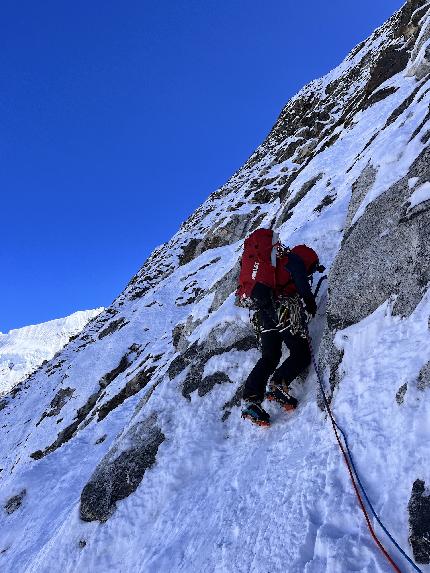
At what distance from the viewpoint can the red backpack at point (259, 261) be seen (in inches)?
285

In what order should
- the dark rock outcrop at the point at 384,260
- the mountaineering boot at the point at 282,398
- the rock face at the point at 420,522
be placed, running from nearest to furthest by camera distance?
1. the rock face at the point at 420,522
2. the dark rock outcrop at the point at 384,260
3. the mountaineering boot at the point at 282,398

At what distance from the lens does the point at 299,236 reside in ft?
34.2

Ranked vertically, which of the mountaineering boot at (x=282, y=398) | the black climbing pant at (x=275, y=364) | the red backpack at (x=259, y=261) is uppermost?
the red backpack at (x=259, y=261)

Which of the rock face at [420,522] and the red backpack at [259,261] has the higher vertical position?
the red backpack at [259,261]

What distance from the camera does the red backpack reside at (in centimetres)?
723

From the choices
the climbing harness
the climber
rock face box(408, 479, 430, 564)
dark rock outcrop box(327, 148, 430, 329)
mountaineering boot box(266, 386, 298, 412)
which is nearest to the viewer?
rock face box(408, 479, 430, 564)

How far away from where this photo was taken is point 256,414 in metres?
6.49

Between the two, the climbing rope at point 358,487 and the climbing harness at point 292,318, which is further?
the climbing harness at point 292,318

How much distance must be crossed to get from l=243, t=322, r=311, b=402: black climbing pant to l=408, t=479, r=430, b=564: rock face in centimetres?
309

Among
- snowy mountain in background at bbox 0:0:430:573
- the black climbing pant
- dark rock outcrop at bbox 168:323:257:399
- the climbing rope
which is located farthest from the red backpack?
the climbing rope

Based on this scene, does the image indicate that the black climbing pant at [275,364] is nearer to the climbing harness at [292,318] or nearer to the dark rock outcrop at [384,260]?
the climbing harness at [292,318]

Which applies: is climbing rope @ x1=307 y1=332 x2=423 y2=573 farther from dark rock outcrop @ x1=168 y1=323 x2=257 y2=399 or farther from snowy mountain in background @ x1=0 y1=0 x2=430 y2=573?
dark rock outcrop @ x1=168 y1=323 x2=257 y2=399

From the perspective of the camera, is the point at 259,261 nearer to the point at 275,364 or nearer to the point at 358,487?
the point at 275,364

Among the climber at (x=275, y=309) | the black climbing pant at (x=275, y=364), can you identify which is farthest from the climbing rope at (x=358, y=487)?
the climber at (x=275, y=309)
